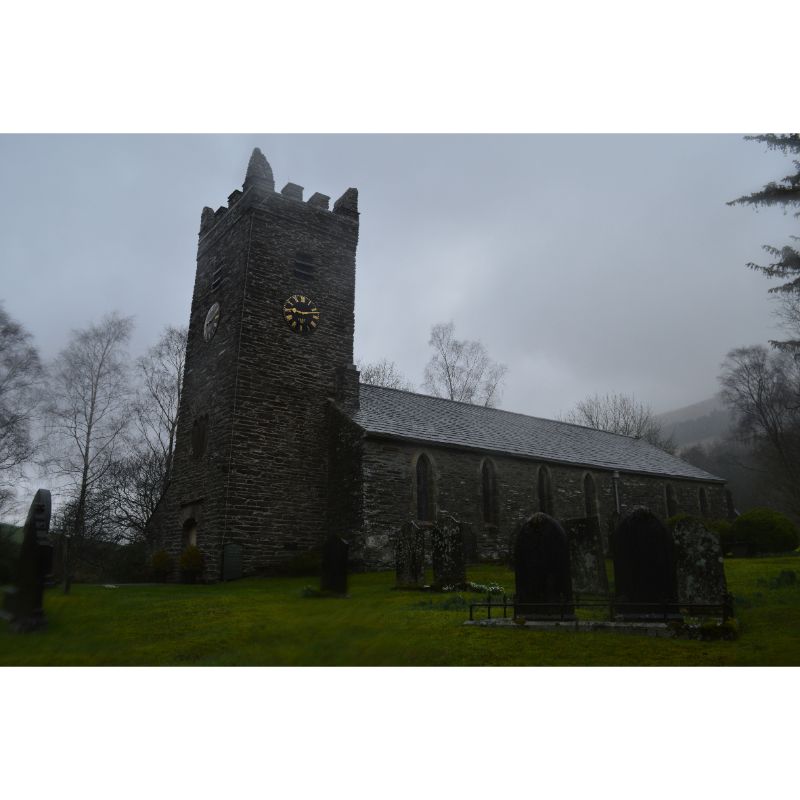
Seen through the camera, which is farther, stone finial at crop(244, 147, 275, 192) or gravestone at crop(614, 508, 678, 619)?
stone finial at crop(244, 147, 275, 192)

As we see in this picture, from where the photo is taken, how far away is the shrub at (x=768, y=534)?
73.1ft

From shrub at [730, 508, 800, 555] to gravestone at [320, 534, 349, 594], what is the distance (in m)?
17.6

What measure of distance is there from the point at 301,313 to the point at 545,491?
11900 mm

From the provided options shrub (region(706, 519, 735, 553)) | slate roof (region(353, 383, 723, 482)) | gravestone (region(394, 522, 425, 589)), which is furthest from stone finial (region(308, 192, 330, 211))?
shrub (region(706, 519, 735, 553))

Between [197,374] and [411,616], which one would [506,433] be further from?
[411,616]

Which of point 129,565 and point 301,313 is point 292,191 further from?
point 129,565

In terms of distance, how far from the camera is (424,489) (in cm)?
2041

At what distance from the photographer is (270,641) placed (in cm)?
723

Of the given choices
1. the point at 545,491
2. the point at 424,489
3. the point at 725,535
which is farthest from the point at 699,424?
the point at 424,489

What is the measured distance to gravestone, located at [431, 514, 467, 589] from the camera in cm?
1345

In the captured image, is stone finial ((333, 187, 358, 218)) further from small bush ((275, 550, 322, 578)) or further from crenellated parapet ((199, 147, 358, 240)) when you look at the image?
small bush ((275, 550, 322, 578))

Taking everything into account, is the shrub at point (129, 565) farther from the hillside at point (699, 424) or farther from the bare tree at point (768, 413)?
the hillside at point (699, 424)

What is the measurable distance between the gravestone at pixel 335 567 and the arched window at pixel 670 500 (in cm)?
2198

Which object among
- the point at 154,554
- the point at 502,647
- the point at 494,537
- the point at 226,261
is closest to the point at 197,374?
the point at 226,261
